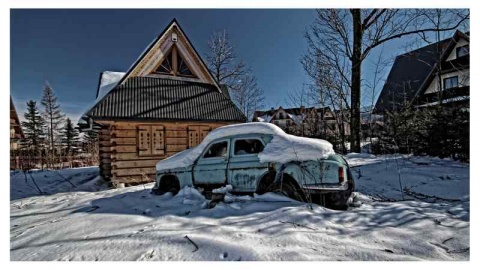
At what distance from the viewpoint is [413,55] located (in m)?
12.1

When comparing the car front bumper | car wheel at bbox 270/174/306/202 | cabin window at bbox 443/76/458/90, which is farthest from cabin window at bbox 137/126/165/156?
cabin window at bbox 443/76/458/90

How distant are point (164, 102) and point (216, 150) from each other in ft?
14.9

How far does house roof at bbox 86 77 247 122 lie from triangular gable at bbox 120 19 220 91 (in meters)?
0.30

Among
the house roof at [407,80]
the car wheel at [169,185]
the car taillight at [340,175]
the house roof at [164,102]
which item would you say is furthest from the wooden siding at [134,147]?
the house roof at [407,80]

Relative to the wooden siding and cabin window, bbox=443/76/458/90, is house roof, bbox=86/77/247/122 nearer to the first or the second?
the wooden siding

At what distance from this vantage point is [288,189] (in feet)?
12.9

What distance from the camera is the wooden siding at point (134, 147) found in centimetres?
785

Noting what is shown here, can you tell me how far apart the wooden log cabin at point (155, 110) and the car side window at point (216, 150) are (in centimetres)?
384

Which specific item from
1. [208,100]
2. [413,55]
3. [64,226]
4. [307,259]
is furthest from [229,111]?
[413,55]

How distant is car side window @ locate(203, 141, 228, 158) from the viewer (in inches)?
194

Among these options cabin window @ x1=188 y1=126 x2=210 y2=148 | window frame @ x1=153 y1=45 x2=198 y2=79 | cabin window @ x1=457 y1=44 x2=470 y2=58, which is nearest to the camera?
cabin window @ x1=188 y1=126 x2=210 y2=148

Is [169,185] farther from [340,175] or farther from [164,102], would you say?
[164,102]
